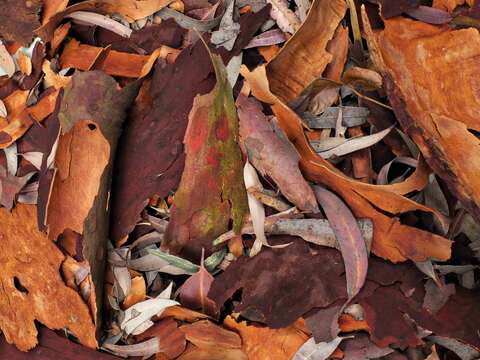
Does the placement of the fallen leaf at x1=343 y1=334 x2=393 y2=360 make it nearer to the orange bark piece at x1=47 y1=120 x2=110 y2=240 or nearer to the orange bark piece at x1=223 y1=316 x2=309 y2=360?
the orange bark piece at x1=223 y1=316 x2=309 y2=360

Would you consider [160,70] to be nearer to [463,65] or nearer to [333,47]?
[333,47]

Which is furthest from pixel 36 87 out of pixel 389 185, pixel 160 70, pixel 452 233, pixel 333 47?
pixel 452 233

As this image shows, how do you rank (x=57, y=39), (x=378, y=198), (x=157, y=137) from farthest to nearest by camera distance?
(x=57, y=39), (x=157, y=137), (x=378, y=198)

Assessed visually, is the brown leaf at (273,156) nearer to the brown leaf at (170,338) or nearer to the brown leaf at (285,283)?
the brown leaf at (285,283)

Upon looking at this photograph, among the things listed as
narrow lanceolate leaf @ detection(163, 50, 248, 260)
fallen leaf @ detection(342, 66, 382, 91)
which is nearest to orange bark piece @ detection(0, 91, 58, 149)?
narrow lanceolate leaf @ detection(163, 50, 248, 260)

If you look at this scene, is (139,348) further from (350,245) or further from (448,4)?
(448,4)

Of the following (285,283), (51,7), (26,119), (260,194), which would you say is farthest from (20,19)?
(285,283)
